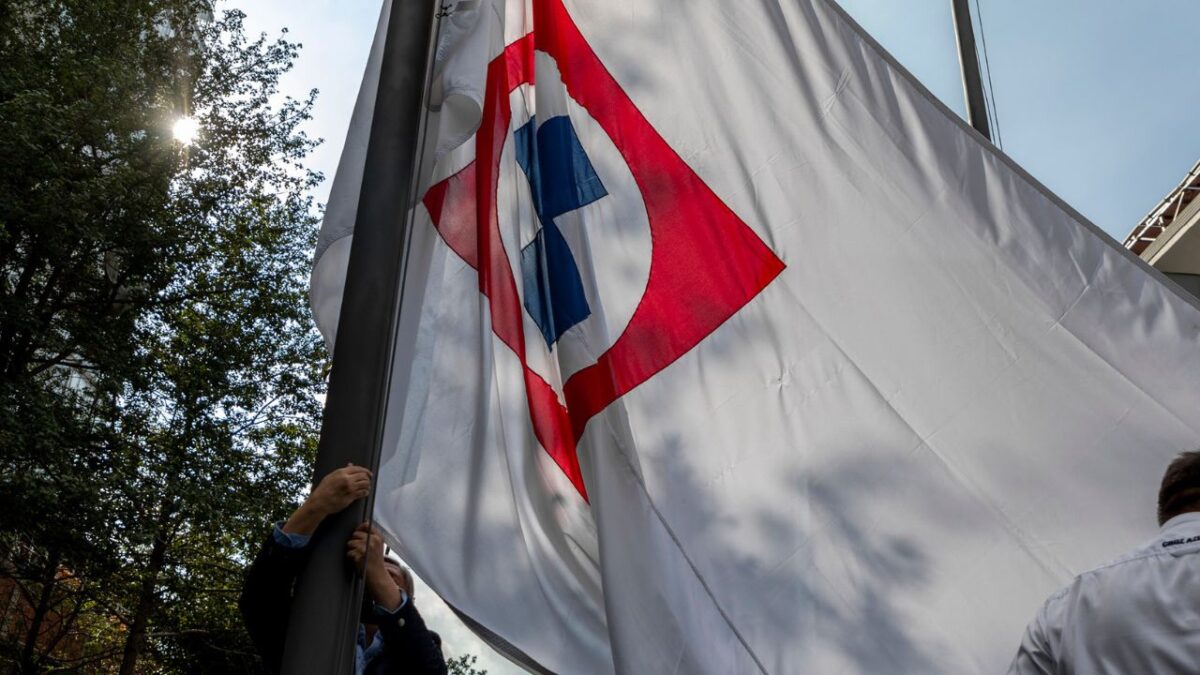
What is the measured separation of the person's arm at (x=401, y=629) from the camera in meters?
2.90

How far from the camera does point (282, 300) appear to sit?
20047 millimetres

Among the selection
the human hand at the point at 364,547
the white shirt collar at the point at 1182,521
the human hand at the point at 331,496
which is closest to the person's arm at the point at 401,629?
the human hand at the point at 364,547

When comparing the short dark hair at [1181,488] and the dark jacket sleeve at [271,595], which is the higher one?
the dark jacket sleeve at [271,595]

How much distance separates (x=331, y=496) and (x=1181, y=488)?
6.76 feet

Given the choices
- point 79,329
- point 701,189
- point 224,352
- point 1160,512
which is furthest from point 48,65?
point 1160,512

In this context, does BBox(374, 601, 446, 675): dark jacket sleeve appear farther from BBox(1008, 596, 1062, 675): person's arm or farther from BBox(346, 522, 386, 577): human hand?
BBox(1008, 596, 1062, 675): person's arm

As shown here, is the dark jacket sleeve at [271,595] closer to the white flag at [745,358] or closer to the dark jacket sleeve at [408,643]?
the dark jacket sleeve at [408,643]

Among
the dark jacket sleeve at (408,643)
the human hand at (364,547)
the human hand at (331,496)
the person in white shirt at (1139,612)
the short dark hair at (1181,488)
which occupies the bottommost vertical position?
the person in white shirt at (1139,612)

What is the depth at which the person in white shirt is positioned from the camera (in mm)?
2471

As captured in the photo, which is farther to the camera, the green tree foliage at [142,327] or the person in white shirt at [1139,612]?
the green tree foliage at [142,327]

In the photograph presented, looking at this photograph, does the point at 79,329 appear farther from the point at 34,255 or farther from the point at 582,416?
the point at 582,416

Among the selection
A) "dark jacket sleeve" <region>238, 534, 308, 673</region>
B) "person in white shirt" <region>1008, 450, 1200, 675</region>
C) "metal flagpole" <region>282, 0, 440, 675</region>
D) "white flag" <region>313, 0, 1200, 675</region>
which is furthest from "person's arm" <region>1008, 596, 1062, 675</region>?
"dark jacket sleeve" <region>238, 534, 308, 673</region>

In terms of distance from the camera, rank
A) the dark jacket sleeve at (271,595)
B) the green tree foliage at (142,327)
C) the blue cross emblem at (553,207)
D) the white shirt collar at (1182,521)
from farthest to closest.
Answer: the green tree foliage at (142,327)
the blue cross emblem at (553,207)
the white shirt collar at (1182,521)
the dark jacket sleeve at (271,595)

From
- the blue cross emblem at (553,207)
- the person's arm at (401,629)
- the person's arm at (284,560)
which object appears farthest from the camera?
the blue cross emblem at (553,207)
